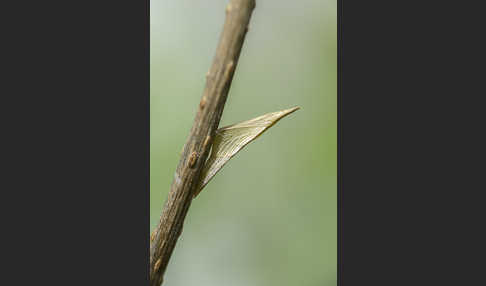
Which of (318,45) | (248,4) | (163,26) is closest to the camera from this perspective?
(248,4)

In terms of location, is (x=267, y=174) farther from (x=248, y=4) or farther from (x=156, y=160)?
(x=248, y=4)

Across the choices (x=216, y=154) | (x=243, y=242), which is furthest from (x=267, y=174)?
(x=216, y=154)

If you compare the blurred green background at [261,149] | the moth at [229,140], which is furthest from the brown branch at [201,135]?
the blurred green background at [261,149]

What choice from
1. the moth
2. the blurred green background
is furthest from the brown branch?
the blurred green background

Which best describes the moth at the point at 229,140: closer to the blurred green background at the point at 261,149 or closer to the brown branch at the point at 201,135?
the brown branch at the point at 201,135

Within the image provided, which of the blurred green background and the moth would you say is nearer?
the moth

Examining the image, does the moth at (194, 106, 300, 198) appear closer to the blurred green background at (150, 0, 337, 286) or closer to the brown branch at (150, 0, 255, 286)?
the brown branch at (150, 0, 255, 286)
